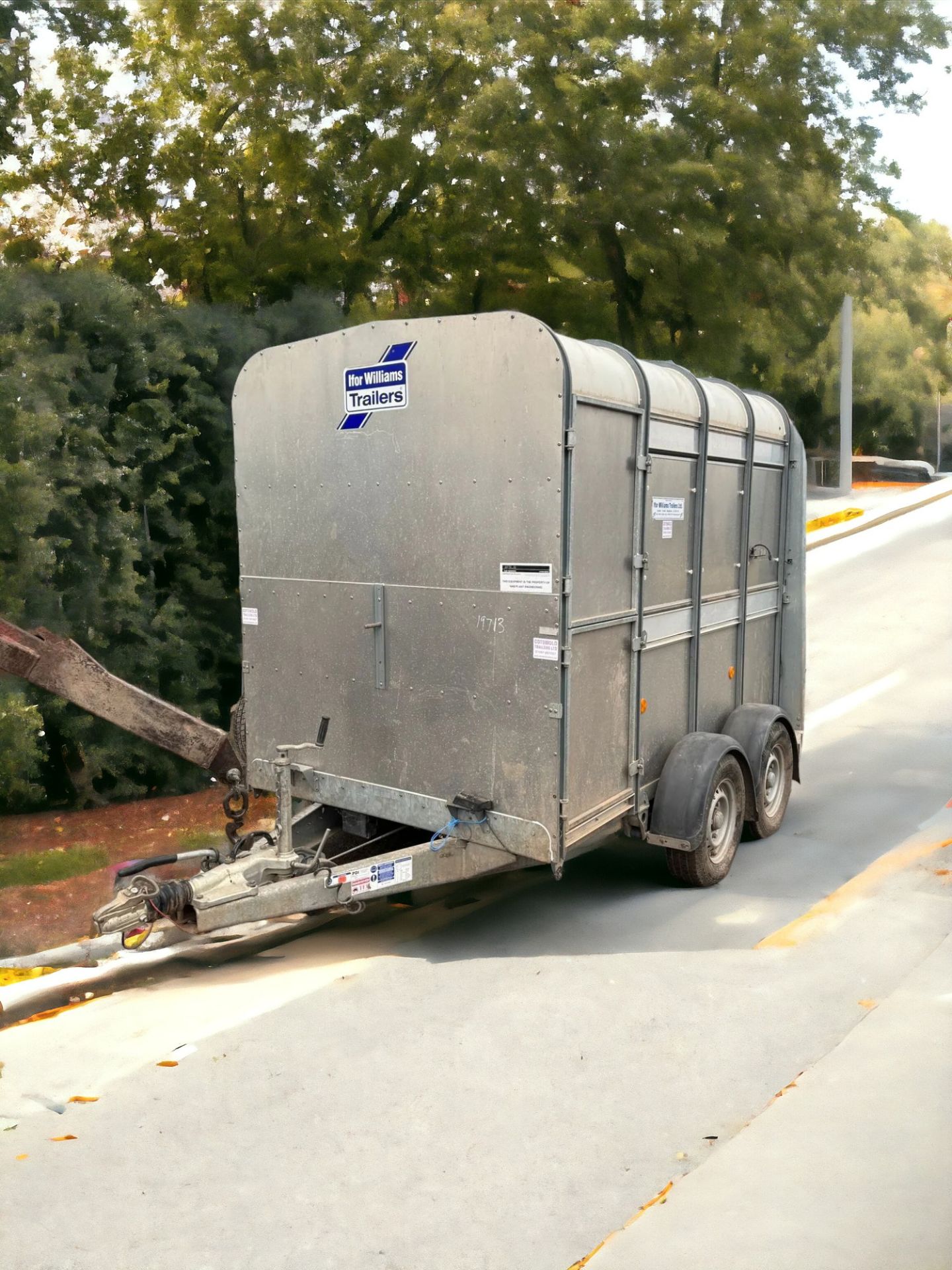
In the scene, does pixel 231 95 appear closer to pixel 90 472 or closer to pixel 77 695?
pixel 90 472

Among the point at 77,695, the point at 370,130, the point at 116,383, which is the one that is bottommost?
the point at 77,695

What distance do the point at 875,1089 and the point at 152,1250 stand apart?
2.55 meters

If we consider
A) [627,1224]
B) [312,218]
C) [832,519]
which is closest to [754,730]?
[627,1224]

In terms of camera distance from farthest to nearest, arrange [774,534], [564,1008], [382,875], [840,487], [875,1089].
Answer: [840,487]
[774,534]
[382,875]
[564,1008]
[875,1089]

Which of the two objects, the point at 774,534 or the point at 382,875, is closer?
the point at 382,875

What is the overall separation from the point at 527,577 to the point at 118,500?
7.32m

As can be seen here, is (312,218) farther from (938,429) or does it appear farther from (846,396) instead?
(938,429)

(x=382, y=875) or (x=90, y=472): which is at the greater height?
(x=90, y=472)

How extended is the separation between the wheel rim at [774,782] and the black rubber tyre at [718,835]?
57 centimetres

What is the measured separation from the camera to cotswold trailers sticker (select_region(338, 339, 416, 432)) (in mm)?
5984

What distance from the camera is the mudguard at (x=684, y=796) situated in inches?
267

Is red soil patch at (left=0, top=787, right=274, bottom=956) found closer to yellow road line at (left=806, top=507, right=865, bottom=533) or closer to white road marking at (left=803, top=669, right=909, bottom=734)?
white road marking at (left=803, top=669, right=909, bottom=734)

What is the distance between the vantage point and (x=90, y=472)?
37.4 feet

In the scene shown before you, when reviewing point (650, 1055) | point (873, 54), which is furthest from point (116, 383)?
point (873, 54)
